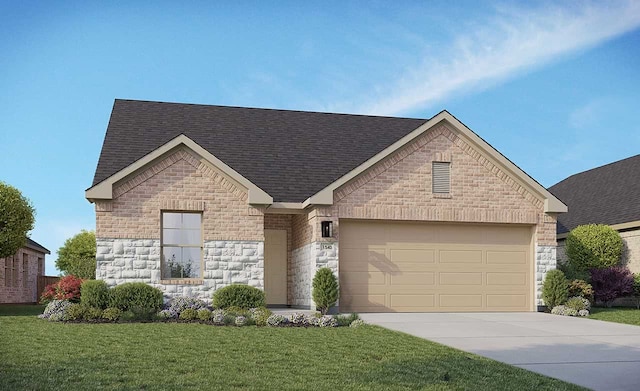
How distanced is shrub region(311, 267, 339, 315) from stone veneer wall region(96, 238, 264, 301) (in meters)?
1.64

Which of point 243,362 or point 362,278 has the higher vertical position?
point 362,278

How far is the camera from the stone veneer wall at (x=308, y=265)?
20.5 meters

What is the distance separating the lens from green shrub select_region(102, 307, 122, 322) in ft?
57.9

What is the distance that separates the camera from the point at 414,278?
21.4 meters

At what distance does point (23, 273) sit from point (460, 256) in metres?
24.3

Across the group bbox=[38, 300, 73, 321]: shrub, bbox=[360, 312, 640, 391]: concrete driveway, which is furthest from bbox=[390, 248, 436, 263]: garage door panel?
bbox=[38, 300, 73, 321]: shrub

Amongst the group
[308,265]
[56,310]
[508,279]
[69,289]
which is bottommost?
[56,310]

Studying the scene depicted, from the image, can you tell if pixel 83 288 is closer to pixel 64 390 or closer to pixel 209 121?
pixel 209 121

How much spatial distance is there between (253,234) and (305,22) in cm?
686

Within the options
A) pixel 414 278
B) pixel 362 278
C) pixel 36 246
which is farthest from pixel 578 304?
pixel 36 246

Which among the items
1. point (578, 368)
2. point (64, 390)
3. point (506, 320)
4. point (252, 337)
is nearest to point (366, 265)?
point (506, 320)

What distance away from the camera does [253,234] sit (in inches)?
807

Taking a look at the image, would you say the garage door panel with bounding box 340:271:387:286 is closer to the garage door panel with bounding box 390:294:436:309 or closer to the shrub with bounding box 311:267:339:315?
the garage door panel with bounding box 390:294:436:309

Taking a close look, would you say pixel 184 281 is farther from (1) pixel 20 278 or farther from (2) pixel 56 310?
(1) pixel 20 278
